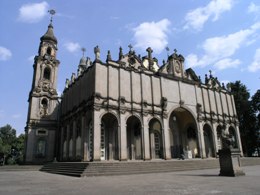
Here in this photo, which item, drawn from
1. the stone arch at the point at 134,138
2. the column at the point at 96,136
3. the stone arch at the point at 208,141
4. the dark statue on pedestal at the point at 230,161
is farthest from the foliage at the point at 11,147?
the dark statue on pedestal at the point at 230,161

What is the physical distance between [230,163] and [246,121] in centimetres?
3643

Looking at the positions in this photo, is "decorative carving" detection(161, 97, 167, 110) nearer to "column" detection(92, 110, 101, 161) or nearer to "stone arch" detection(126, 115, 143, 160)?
"stone arch" detection(126, 115, 143, 160)

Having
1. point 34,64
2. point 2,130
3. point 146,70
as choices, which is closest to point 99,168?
point 146,70

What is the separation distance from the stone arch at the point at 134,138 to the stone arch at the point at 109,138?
2294 millimetres

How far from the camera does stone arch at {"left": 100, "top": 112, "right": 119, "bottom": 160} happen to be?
1033 inches

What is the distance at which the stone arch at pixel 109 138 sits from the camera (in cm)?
2625

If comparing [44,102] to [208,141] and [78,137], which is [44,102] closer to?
[78,137]

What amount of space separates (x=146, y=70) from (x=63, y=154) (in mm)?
18619

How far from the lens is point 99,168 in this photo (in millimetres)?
17281

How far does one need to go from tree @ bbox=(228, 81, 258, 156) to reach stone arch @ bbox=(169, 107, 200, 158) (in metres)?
16.5

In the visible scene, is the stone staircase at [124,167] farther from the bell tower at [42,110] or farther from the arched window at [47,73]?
the arched window at [47,73]

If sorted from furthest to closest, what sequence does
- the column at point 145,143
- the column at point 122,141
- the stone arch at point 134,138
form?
1. the stone arch at point 134,138
2. the column at point 145,143
3. the column at point 122,141

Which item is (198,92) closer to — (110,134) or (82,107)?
(110,134)

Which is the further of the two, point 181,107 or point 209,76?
point 209,76
